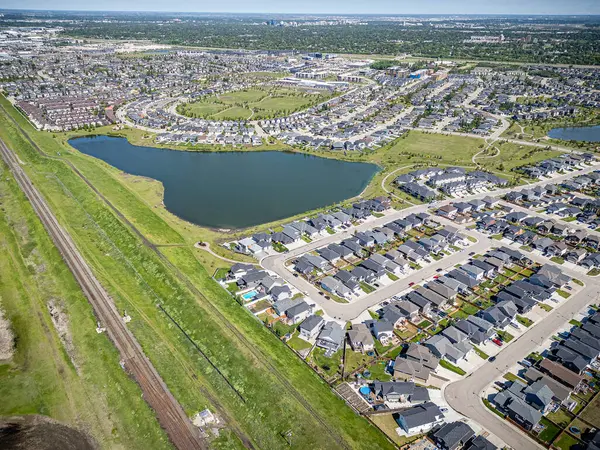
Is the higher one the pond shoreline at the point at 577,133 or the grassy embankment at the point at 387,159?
the pond shoreline at the point at 577,133

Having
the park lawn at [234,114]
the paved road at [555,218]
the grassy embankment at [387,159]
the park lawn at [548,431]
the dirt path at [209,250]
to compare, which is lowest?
the park lawn at [548,431]

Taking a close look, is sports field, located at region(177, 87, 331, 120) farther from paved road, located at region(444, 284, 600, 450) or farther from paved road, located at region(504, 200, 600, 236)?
paved road, located at region(444, 284, 600, 450)

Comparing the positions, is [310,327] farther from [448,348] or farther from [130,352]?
[130,352]

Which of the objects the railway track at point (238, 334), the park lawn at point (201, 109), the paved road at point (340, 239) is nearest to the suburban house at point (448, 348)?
the paved road at point (340, 239)

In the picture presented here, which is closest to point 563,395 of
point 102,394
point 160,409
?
point 160,409

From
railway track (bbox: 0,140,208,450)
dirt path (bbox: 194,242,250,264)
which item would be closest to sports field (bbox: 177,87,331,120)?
dirt path (bbox: 194,242,250,264)

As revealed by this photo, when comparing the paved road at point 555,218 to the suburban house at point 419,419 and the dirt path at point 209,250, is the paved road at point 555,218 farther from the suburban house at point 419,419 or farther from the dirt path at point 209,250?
the dirt path at point 209,250

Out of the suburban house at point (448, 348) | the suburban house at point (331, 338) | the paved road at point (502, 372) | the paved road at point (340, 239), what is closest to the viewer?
the paved road at point (502, 372)
